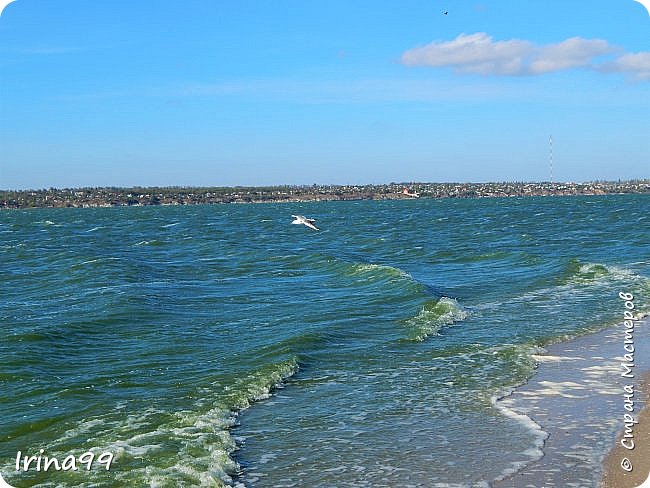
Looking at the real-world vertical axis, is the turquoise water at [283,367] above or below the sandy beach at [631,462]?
below

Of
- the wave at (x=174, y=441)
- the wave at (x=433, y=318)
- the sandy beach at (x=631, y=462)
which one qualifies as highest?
the sandy beach at (x=631, y=462)

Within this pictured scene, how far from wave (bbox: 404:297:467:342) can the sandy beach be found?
729 cm

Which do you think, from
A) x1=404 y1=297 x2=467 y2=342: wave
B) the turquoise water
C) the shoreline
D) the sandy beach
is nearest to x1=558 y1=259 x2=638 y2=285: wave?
the turquoise water

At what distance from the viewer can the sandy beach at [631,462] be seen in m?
7.88

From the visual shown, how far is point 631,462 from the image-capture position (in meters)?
8.38

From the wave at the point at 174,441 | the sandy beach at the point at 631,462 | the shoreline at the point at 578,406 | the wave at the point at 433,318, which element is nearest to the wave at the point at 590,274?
the wave at the point at 433,318

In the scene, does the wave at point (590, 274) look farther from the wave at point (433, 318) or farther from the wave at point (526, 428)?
the wave at point (526, 428)

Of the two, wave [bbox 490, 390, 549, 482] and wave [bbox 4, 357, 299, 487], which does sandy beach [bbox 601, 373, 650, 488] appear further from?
wave [bbox 4, 357, 299, 487]

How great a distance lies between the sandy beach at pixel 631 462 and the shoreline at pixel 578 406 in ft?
0.07

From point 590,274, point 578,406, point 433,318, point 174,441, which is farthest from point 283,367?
point 590,274

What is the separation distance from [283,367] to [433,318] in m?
6.18

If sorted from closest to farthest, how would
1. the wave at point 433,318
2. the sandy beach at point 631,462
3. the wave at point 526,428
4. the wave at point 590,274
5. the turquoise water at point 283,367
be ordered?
1. the sandy beach at point 631,462
2. the wave at point 526,428
3. the turquoise water at point 283,367
4. the wave at point 433,318
5. the wave at point 590,274

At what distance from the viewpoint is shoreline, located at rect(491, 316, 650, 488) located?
8.25 m

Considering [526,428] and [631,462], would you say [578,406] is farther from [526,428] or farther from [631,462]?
[631,462]
